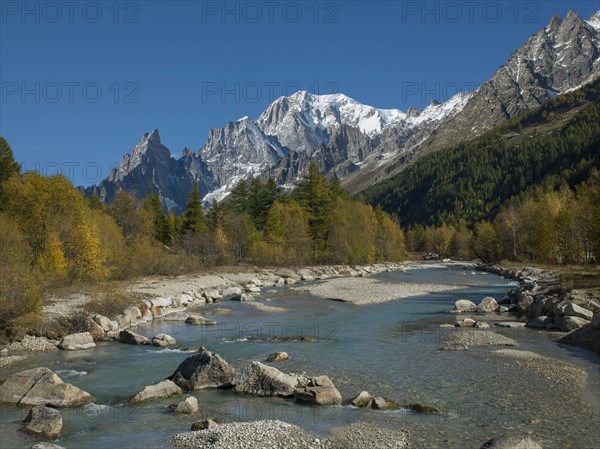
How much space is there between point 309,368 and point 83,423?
32.1ft

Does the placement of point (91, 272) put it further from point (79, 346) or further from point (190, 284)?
point (79, 346)

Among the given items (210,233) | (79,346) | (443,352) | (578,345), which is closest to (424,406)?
(443,352)

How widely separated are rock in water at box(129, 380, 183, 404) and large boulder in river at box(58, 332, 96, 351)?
1034 cm

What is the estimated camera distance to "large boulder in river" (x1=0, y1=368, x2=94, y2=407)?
56.2 feet

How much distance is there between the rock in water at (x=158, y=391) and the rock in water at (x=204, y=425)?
12.8 feet

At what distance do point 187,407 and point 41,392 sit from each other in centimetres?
578

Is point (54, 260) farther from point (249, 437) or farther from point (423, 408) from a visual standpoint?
point (423, 408)

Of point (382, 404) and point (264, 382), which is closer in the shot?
point (382, 404)

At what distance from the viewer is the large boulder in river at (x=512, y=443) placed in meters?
11.6

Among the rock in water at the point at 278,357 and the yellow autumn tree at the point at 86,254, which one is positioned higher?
the yellow autumn tree at the point at 86,254

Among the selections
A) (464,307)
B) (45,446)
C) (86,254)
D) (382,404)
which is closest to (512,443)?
(382,404)

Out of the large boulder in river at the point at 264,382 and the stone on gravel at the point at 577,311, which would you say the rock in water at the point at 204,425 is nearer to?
the large boulder in river at the point at 264,382

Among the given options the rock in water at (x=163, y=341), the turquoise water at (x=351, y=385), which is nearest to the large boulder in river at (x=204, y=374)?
the turquoise water at (x=351, y=385)

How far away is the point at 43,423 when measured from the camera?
47.4 feet
